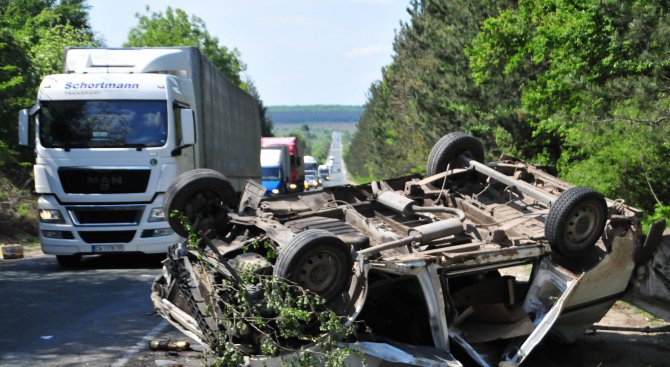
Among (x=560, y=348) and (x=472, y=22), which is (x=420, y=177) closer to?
(x=560, y=348)

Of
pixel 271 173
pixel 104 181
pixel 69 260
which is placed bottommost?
pixel 69 260

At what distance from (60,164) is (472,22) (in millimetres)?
16166

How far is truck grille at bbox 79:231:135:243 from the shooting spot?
10891 mm

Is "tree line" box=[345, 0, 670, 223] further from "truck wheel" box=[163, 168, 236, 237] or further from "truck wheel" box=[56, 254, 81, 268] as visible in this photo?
"truck wheel" box=[56, 254, 81, 268]

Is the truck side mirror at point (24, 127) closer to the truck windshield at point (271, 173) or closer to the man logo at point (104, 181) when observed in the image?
the man logo at point (104, 181)

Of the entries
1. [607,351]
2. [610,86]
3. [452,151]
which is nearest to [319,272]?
[452,151]

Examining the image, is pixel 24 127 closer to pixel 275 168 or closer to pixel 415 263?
pixel 415 263

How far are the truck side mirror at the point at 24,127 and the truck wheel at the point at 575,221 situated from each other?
26.7 feet

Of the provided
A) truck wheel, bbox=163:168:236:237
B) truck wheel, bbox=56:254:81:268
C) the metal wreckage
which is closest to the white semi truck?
truck wheel, bbox=56:254:81:268

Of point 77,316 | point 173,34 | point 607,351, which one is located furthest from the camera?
point 173,34

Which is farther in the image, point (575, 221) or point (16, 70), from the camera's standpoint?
point (16, 70)

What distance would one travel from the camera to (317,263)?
4.94 metres

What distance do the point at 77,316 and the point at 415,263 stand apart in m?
4.06

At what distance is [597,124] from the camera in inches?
453
